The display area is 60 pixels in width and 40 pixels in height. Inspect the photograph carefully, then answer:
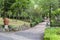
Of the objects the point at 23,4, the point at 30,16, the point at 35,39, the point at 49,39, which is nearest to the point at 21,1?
the point at 23,4

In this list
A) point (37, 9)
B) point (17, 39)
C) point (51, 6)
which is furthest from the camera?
point (37, 9)

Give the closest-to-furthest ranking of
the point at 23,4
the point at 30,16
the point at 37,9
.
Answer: the point at 23,4
the point at 30,16
the point at 37,9

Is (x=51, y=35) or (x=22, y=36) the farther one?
(x=22, y=36)

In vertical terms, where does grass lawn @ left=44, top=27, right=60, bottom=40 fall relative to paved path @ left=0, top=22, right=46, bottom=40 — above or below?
above

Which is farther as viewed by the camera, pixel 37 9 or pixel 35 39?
pixel 37 9

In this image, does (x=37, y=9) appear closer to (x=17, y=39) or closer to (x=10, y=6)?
(x=10, y=6)

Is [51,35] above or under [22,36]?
above

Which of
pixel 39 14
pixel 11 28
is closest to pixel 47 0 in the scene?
pixel 11 28

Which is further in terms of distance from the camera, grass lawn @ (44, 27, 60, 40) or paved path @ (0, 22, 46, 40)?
paved path @ (0, 22, 46, 40)

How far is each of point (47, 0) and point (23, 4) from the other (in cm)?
376

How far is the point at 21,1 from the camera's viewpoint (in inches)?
1022

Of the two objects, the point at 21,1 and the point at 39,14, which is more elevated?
the point at 21,1

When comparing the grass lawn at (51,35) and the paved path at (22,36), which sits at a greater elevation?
the grass lawn at (51,35)

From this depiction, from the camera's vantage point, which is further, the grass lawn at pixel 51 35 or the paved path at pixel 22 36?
the paved path at pixel 22 36
